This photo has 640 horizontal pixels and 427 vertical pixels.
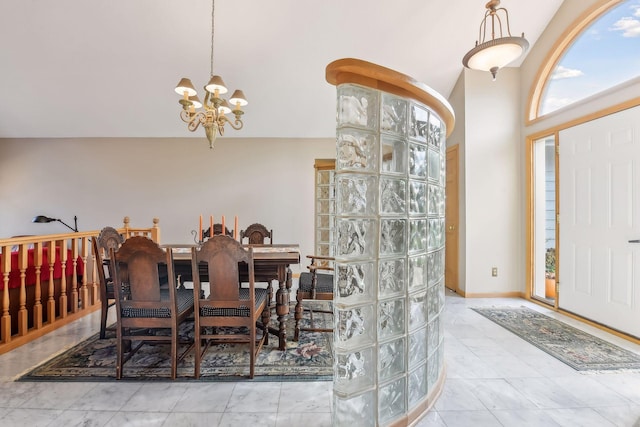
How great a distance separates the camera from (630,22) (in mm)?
2654

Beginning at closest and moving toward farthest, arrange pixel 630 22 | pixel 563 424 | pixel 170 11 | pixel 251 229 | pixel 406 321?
pixel 406 321, pixel 563 424, pixel 630 22, pixel 170 11, pixel 251 229

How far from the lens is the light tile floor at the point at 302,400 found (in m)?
1.55

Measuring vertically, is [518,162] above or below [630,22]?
below

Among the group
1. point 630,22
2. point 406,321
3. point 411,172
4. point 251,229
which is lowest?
point 406,321

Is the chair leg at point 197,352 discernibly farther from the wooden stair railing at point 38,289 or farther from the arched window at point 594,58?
the arched window at point 594,58

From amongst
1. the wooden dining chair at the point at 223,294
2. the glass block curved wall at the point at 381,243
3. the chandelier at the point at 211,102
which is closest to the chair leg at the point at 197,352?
the wooden dining chair at the point at 223,294

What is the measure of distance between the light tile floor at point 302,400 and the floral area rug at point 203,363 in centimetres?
9

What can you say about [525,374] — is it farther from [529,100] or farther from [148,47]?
[148,47]

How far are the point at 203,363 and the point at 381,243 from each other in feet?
5.73

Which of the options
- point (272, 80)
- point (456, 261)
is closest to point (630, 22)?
point (456, 261)

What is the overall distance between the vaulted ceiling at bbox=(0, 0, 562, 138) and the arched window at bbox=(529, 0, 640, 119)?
470mm

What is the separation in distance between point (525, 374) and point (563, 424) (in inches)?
19.1

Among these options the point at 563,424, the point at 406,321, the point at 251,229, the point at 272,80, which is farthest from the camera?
the point at 272,80

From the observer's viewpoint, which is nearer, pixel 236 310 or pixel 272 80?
pixel 236 310
